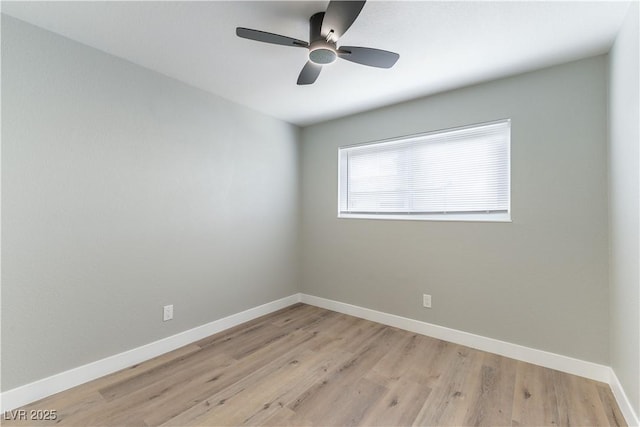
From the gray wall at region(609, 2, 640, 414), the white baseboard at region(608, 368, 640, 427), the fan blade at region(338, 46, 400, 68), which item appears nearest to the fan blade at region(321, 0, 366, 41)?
the fan blade at region(338, 46, 400, 68)

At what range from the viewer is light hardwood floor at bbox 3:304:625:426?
1.66 metres

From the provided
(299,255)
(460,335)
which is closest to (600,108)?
(460,335)

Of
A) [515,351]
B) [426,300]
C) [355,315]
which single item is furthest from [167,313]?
[515,351]

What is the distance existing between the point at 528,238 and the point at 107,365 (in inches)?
136

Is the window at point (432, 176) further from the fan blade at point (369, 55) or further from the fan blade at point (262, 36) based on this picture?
the fan blade at point (262, 36)

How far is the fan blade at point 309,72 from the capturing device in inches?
73.3

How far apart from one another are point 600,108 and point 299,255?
10.7 ft

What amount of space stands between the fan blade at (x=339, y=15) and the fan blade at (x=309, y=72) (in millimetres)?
309

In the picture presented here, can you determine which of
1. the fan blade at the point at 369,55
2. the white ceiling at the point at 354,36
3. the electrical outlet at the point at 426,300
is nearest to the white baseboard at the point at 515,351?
the electrical outlet at the point at 426,300

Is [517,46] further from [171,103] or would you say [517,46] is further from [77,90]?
[77,90]

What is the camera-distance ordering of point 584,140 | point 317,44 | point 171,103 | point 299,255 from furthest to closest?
point 299,255 < point 171,103 < point 584,140 < point 317,44

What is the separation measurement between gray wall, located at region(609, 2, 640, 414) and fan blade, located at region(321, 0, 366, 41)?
1.52m

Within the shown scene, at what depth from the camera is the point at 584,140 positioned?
6.88 ft

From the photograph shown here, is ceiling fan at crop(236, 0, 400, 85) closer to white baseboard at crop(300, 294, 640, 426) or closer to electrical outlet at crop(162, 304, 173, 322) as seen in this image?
electrical outlet at crop(162, 304, 173, 322)
